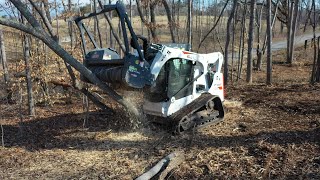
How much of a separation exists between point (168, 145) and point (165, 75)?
1.51 metres

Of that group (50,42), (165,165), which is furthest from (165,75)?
(50,42)

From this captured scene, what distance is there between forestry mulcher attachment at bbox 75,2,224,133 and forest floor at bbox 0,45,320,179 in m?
0.40

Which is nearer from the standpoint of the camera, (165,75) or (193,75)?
(165,75)

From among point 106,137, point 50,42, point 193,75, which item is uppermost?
point 50,42

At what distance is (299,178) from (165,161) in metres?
2.23

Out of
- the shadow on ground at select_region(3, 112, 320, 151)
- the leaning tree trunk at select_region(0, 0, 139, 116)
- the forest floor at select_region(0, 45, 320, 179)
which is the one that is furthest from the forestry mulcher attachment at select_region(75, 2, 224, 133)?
the shadow on ground at select_region(3, 112, 320, 151)

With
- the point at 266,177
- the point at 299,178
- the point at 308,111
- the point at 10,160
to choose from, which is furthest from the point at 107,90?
the point at 308,111

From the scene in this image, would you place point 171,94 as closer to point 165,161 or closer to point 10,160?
point 165,161

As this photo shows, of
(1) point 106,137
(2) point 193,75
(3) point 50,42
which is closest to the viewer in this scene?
(3) point 50,42

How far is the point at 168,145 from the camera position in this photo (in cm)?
745

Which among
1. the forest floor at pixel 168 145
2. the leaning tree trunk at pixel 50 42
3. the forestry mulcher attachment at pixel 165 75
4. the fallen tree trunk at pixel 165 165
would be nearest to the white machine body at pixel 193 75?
the forestry mulcher attachment at pixel 165 75

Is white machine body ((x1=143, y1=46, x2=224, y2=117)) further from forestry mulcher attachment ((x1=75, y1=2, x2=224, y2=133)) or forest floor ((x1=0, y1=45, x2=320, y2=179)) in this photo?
forest floor ((x1=0, y1=45, x2=320, y2=179))

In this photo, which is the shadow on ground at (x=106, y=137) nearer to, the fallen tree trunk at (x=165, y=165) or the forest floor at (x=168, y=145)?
the forest floor at (x=168, y=145)

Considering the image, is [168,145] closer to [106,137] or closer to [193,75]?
[106,137]
